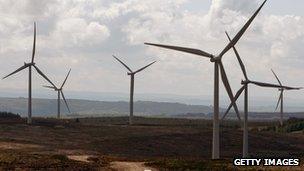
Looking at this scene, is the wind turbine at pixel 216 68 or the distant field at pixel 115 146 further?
the wind turbine at pixel 216 68

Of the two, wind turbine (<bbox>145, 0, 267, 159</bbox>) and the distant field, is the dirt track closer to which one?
the distant field

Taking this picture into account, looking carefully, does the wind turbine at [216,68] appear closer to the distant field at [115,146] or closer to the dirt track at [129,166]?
the distant field at [115,146]

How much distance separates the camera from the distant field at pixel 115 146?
211 ft

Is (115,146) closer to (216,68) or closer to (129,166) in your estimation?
(216,68)

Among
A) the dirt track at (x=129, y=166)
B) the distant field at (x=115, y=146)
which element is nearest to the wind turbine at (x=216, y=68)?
the distant field at (x=115, y=146)

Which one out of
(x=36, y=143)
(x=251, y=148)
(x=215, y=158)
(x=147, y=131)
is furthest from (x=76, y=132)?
(x=215, y=158)

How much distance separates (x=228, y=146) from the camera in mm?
120750

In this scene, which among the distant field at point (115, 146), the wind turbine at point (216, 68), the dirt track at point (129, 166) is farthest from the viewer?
the wind turbine at point (216, 68)

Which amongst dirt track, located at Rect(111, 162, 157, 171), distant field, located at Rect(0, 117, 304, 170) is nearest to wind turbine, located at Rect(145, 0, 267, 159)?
distant field, located at Rect(0, 117, 304, 170)

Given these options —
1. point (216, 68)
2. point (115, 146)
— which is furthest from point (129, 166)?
point (115, 146)

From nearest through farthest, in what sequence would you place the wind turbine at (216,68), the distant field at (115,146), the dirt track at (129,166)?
the dirt track at (129,166)
the distant field at (115,146)
the wind turbine at (216,68)

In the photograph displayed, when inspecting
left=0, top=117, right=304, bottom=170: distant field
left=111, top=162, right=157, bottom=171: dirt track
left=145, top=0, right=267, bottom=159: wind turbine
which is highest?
left=145, top=0, right=267, bottom=159: wind turbine

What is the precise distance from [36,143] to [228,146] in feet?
146

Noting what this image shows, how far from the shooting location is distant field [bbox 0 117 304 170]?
6429cm
